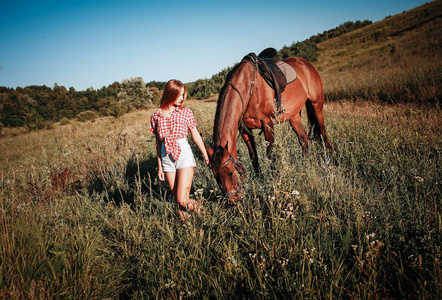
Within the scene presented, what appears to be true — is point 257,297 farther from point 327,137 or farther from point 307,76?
point 307,76

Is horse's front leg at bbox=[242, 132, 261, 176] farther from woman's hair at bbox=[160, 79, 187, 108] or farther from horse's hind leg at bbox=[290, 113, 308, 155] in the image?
woman's hair at bbox=[160, 79, 187, 108]

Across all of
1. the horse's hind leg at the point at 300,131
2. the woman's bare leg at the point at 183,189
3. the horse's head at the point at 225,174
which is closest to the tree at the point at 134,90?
the horse's hind leg at the point at 300,131

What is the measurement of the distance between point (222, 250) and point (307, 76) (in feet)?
16.3

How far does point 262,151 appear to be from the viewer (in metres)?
4.30

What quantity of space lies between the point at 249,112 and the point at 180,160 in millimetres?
1699

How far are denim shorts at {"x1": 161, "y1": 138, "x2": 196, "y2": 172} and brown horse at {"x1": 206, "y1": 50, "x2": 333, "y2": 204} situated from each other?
11.1 inches

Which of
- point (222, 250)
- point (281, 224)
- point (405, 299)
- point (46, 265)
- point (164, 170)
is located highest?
point (164, 170)

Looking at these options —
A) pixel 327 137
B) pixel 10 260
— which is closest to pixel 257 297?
pixel 10 260

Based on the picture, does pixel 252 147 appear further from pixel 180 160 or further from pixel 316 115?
pixel 316 115

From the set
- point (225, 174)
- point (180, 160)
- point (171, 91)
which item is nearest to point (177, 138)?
point (180, 160)

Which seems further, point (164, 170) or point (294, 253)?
point (164, 170)

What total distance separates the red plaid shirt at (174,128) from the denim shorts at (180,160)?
6cm

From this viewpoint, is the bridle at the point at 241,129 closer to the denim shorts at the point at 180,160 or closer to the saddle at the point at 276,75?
the saddle at the point at 276,75

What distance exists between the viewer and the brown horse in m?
2.42
